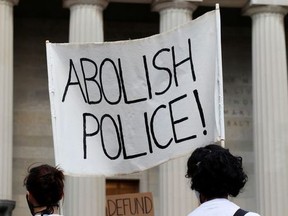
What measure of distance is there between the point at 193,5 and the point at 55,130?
611 inches

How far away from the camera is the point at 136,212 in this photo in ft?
51.2

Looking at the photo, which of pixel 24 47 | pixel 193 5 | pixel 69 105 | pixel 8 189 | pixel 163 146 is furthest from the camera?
pixel 24 47

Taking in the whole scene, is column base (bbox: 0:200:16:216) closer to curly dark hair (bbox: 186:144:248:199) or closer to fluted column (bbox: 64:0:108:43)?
A: curly dark hair (bbox: 186:144:248:199)

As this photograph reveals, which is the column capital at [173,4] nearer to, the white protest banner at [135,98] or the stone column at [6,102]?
the stone column at [6,102]

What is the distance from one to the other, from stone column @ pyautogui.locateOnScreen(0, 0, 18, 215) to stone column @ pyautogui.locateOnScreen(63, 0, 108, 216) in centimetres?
180

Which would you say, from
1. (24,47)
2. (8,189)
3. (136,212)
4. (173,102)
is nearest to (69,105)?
(173,102)

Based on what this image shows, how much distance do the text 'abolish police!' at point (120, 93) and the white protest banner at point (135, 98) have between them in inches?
0.5

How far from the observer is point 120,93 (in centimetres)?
1184

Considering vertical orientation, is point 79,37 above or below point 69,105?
above

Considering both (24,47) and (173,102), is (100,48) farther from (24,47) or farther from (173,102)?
(24,47)

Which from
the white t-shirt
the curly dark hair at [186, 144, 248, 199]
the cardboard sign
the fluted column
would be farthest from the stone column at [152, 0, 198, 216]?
the white t-shirt

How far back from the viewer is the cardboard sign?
1560 centimetres

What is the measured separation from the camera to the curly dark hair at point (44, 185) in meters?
6.19

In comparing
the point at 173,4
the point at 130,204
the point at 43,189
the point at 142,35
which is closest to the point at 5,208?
the point at 43,189
